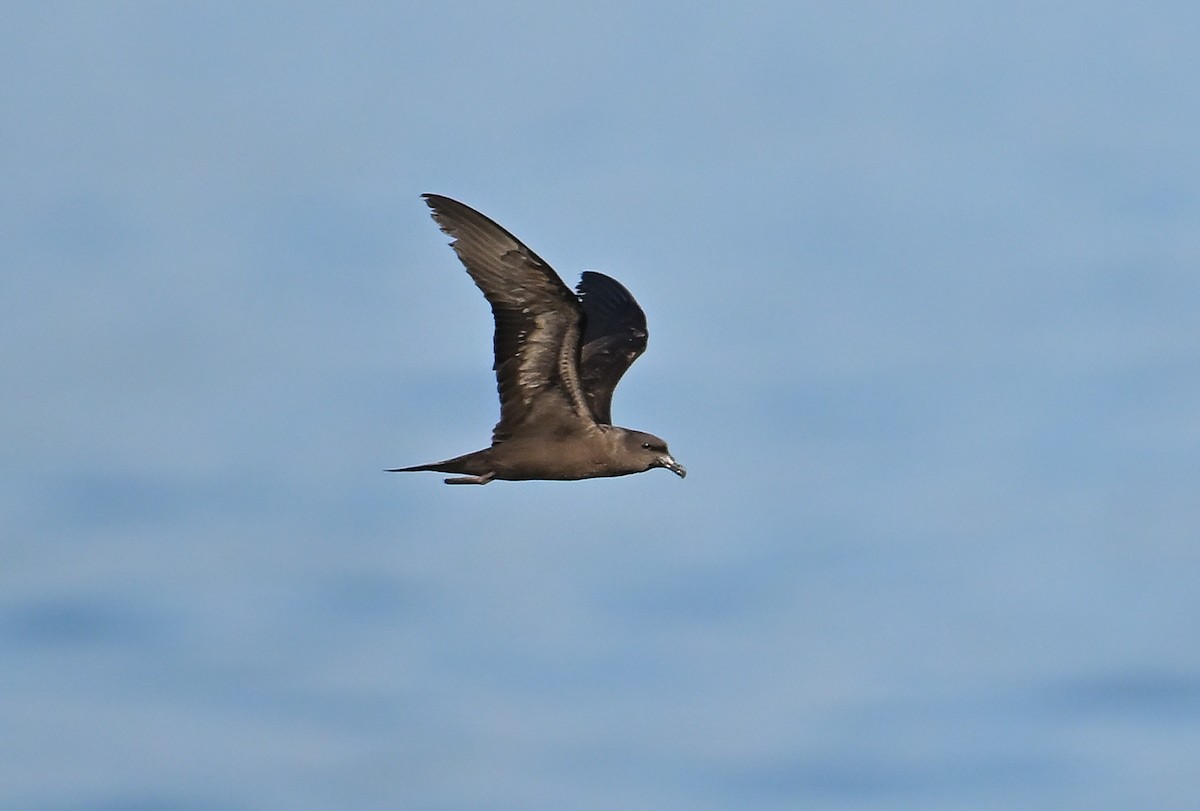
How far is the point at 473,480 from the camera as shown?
23281 mm

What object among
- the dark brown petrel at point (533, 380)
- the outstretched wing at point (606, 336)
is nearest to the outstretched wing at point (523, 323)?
the dark brown petrel at point (533, 380)

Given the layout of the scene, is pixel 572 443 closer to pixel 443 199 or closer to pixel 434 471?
pixel 434 471

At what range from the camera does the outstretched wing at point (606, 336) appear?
2617 cm

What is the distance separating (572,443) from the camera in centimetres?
2338

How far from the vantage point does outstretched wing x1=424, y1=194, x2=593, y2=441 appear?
21859mm

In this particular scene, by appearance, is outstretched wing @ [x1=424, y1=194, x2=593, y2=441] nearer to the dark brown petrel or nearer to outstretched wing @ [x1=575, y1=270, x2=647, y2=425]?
the dark brown petrel

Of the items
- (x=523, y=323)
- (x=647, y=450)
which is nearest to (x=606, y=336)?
(x=647, y=450)

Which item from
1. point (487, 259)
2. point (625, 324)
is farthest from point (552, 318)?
point (625, 324)

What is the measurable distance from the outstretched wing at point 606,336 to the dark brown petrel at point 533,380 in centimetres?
133

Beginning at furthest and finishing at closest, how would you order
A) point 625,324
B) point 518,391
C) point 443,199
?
point 625,324
point 518,391
point 443,199

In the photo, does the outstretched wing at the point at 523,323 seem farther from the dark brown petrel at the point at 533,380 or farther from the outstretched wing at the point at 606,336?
the outstretched wing at the point at 606,336

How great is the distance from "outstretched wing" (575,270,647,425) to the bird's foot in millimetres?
2173

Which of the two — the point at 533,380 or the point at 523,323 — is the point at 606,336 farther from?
the point at 523,323

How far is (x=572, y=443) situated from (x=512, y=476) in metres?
0.73
